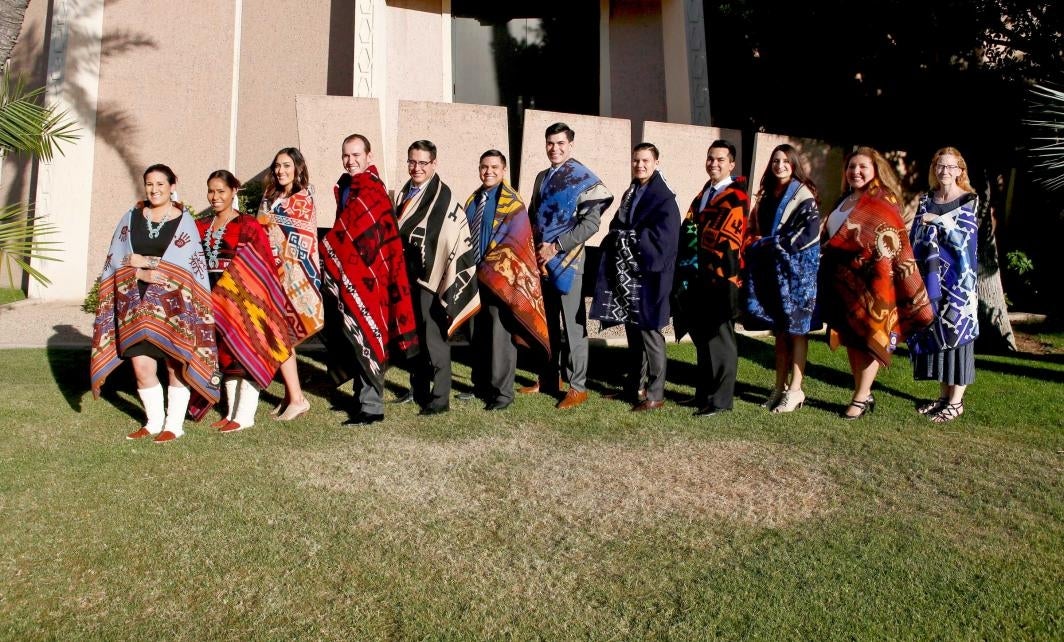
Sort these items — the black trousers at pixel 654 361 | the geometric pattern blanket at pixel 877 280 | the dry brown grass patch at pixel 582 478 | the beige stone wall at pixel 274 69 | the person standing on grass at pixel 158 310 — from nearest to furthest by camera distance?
the dry brown grass patch at pixel 582 478 < the person standing on grass at pixel 158 310 < the geometric pattern blanket at pixel 877 280 < the black trousers at pixel 654 361 < the beige stone wall at pixel 274 69

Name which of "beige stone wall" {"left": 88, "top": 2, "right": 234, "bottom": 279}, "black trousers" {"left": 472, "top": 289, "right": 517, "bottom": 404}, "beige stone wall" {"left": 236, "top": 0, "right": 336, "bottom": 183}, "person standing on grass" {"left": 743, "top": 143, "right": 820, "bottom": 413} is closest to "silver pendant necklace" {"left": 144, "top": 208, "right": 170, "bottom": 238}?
"black trousers" {"left": 472, "top": 289, "right": 517, "bottom": 404}

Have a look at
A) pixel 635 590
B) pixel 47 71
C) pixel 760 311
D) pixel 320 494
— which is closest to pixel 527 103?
pixel 47 71

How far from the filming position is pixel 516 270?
6.41 metres

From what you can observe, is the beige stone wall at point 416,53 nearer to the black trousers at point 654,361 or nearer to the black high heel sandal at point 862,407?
the black trousers at point 654,361

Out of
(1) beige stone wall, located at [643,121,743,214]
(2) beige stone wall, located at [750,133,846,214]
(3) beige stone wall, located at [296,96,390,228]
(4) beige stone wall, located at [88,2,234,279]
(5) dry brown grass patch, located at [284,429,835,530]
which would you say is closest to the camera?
(5) dry brown grass patch, located at [284,429,835,530]

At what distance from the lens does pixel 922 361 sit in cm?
639

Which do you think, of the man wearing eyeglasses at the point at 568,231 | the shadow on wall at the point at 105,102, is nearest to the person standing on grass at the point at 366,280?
the man wearing eyeglasses at the point at 568,231

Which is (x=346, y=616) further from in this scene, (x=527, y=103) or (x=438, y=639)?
(x=527, y=103)

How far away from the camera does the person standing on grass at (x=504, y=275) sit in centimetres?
639

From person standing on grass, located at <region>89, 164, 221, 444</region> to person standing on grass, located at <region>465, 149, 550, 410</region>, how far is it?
1.87 meters

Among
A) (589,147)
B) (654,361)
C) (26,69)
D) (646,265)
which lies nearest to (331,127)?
(589,147)

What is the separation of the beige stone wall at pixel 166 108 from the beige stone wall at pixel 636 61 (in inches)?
212

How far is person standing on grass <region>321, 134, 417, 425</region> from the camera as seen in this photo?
6.00 m

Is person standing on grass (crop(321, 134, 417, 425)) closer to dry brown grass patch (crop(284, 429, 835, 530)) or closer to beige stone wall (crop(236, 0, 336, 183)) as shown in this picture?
dry brown grass patch (crop(284, 429, 835, 530))
